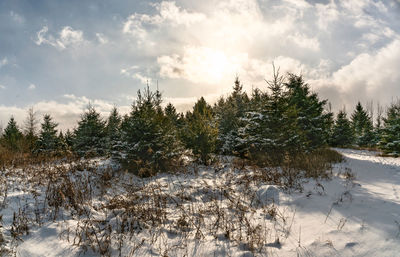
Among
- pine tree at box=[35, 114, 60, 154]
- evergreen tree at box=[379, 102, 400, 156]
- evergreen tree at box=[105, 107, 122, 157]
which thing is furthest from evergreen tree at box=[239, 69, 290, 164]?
pine tree at box=[35, 114, 60, 154]

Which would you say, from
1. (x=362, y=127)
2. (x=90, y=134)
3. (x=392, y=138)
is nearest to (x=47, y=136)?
(x=90, y=134)

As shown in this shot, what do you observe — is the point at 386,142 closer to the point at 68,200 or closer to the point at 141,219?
the point at 141,219

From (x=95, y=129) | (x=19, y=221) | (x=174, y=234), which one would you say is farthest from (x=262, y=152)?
(x=95, y=129)

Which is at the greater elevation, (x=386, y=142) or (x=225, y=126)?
(x=225, y=126)

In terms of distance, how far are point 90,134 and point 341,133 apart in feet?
89.1

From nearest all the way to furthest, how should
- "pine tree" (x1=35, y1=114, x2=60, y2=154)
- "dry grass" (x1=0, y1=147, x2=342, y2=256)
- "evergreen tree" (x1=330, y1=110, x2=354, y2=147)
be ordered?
1. "dry grass" (x1=0, y1=147, x2=342, y2=256)
2. "pine tree" (x1=35, y1=114, x2=60, y2=154)
3. "evergreen tree" (x1=330, y1=110, x2=354, y2=147)

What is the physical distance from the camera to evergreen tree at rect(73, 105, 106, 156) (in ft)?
53.7

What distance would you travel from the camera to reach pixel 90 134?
16609mm

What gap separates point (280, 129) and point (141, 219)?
311 inches

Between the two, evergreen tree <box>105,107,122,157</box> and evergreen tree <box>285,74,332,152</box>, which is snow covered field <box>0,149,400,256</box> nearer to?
evergreen tree <box>285,74,332,152</box>

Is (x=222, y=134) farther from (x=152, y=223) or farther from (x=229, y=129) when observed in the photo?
(x=152, y=223)

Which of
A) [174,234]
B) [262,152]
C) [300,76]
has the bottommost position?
[174,234]

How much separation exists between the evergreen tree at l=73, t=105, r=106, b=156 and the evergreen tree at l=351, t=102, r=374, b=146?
31826 mm

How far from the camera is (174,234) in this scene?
364 cm
